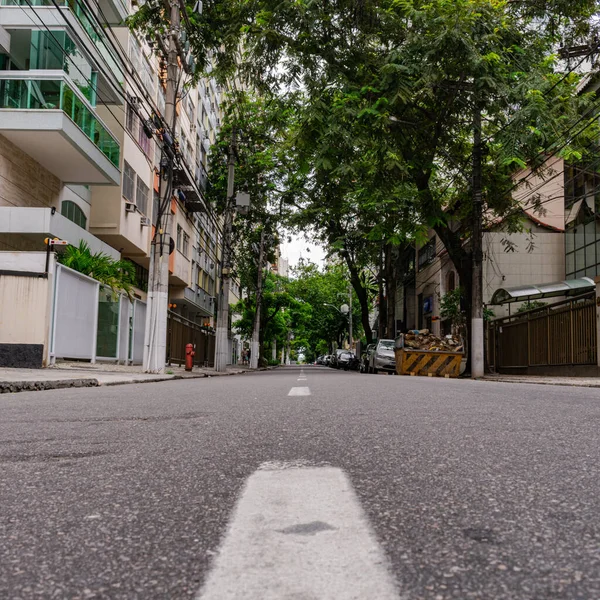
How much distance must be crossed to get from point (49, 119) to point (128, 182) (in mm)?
7011

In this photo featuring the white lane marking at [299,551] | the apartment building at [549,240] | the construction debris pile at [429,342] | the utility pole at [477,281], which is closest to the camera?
the white lane marking at [299,551]

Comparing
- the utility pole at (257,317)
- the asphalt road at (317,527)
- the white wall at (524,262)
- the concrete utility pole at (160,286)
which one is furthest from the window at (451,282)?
the asphalt road at (317,527)

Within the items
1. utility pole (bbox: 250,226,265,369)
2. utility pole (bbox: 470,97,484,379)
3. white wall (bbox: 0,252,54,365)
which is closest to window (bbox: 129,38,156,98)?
utility pole (bbox: 250,226,265,369)

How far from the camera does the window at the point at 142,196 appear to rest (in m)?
25.1

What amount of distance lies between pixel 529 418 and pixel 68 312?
42.6 ft

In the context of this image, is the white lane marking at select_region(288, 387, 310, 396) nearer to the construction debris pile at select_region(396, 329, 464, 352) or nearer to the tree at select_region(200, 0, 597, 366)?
the tree at select_region(200, 0, 597, 366)

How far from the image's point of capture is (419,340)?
859 inches

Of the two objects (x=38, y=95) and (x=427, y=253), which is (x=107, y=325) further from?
(x=427, y=253)

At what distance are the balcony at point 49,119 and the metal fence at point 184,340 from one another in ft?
24.4

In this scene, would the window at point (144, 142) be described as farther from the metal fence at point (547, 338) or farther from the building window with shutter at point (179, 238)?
the metal fence at point (547, 338)

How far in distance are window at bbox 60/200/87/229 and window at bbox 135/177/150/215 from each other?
304 cm

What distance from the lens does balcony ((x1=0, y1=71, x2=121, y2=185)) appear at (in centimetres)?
1664

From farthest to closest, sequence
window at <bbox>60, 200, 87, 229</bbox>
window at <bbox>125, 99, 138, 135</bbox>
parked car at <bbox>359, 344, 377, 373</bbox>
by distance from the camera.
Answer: parked car at <bbox>359, 344, 377, 373</bbox>, window at <bbox>125, 99, 138, 135</bbox>, window at <bbox>60, 200, 87, 229</bbox>

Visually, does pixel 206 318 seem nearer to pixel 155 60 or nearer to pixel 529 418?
pixel 155 60
